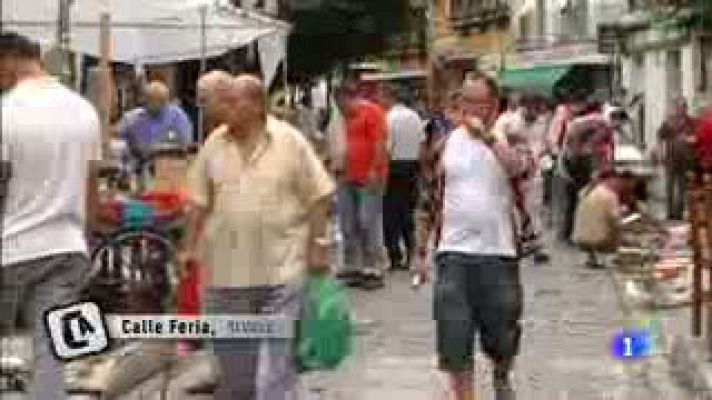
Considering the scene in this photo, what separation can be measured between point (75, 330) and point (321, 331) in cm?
101

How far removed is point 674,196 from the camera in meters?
25.2

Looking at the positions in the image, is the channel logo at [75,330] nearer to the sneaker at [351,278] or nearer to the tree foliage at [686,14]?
the sneaker at [351,278]

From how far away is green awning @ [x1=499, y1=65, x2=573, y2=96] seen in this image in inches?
1972

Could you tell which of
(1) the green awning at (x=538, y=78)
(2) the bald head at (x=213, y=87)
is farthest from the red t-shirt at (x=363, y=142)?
(1) the green awning at (x=538, y=78)

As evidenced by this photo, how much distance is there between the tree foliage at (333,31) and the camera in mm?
47844

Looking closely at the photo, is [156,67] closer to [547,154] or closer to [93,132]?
[547,154]

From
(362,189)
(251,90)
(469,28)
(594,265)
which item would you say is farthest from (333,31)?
(251,90)

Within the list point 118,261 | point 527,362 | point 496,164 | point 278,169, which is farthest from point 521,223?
point 118,261

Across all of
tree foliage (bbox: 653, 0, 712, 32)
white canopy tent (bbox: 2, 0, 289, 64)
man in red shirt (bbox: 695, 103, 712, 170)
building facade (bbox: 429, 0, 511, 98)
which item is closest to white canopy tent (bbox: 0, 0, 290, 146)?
white canopy tent (bbox: 2, 0, 289, 64)

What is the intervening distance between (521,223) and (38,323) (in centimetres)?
252

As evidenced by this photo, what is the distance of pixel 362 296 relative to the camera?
1605 centimetres

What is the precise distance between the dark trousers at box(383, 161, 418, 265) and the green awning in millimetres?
30327

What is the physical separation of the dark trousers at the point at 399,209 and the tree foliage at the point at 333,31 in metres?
28.7

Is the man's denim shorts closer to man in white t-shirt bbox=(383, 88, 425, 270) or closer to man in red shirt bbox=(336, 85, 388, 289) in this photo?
man in red shirt bbox=(336, 85, 388, 289)
